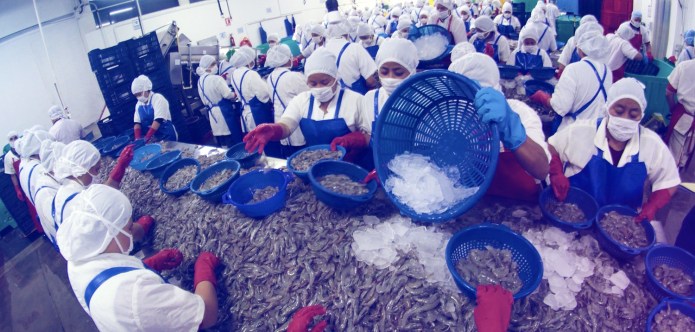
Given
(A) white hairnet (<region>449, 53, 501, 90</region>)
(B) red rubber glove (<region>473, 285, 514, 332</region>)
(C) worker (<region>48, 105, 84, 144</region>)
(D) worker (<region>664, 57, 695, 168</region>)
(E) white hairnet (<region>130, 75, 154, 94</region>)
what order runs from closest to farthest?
(B) red rubber glove (<region>473, 285, 514, 332</region>) → (A) white hairnet (<region>449, 53, 501, 90</region>) → (D) worker (<region>664, 57, 695, 168</region>) → (E) white hairnet (<region>130, 75, 154, 94</region>) → (C) worker (<region>48, 105, 84, 144</region>)

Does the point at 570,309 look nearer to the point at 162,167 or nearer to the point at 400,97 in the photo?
the point at 400,97

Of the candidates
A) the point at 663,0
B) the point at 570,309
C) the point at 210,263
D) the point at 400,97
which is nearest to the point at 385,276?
the point at 570,309

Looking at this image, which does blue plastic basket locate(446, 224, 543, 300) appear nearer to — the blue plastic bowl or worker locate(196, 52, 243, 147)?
the blue plastic bowl

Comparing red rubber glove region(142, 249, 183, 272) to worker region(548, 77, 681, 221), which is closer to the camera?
worker region(548, 77, 681, 221)

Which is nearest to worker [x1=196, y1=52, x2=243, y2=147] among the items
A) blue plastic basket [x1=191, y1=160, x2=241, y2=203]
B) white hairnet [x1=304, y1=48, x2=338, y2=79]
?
blue plastic basket [x1=191, y1=160, x2=241, y2=203]

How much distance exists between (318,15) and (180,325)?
23963 millimetres

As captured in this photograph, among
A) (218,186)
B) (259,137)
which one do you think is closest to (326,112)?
(259,137)

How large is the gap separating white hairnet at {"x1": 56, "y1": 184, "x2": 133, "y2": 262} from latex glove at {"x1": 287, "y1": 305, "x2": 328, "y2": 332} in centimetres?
150

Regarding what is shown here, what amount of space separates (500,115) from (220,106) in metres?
6.33

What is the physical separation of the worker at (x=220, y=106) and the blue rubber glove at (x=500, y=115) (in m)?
6.06

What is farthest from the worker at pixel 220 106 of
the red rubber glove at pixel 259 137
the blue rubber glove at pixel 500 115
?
the blue rubber glove at pixel 500 115

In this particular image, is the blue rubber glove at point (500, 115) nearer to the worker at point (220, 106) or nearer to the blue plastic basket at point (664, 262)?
the blue plastic basket at point (664, 262)

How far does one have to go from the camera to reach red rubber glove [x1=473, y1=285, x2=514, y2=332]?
173 centimetres

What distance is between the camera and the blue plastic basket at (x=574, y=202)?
2307mm
